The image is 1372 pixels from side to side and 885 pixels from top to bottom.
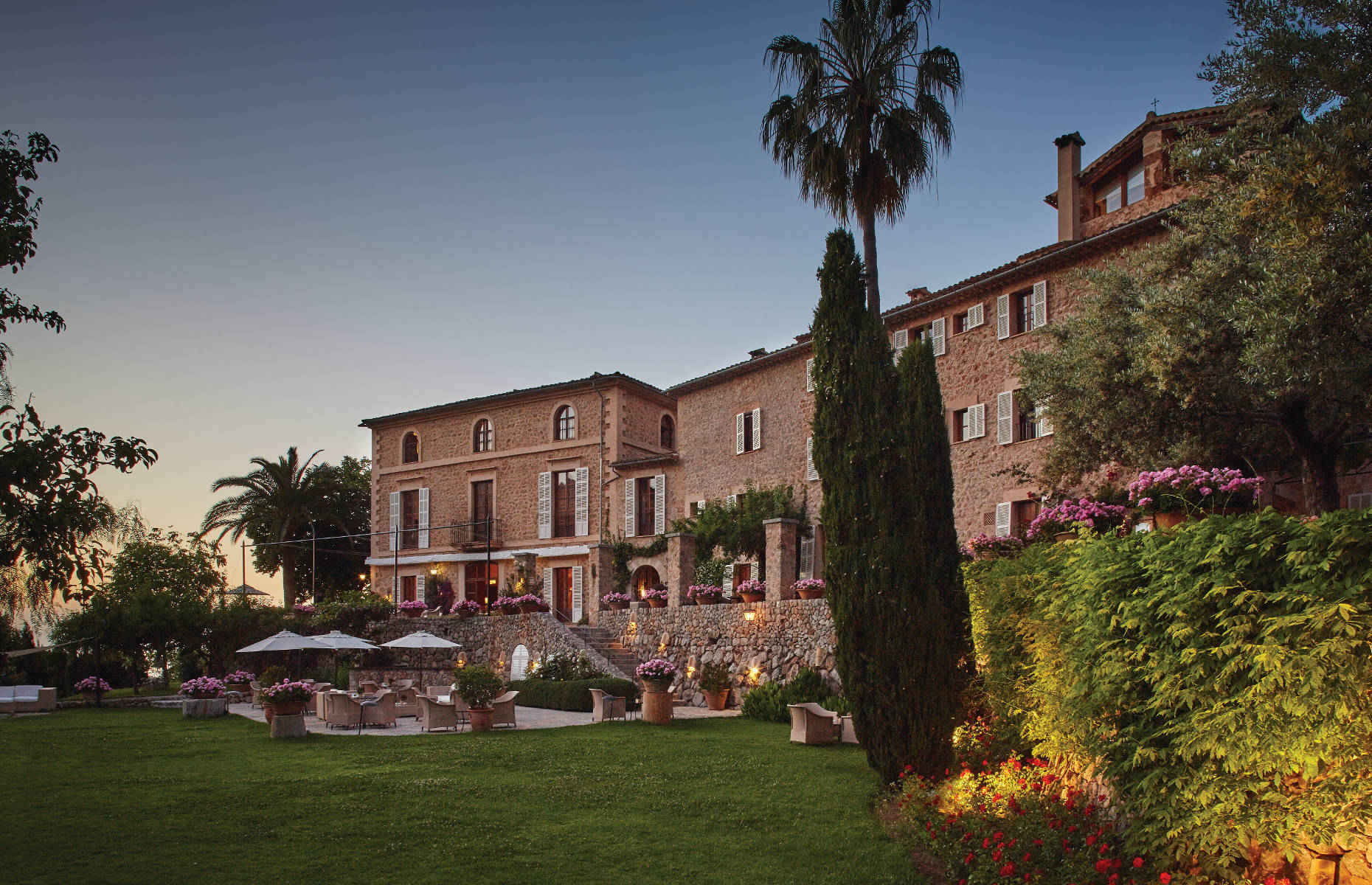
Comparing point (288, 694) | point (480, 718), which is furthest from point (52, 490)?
point (480, 718)

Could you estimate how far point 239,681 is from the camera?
23016 millimetres

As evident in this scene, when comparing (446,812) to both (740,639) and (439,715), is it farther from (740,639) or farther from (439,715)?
(740,639)

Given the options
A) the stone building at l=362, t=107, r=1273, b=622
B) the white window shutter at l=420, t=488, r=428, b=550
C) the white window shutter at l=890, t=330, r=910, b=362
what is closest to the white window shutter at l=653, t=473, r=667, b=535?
the stone building at l=362, t=107, r=1273, b=622

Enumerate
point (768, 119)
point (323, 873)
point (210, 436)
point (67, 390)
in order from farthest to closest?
point (210, 436) → point (768, 119) → point (67, 390) → point (323, 873)

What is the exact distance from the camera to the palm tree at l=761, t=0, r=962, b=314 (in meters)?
15.4

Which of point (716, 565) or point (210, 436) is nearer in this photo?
point (716, 565)

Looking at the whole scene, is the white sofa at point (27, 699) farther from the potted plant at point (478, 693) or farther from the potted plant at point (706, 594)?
the potted plant at point (706, 594)

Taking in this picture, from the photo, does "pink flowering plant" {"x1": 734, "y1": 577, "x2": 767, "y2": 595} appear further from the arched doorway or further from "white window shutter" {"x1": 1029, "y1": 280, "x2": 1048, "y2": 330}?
the arched doorway

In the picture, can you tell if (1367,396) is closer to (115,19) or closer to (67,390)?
(115,19)

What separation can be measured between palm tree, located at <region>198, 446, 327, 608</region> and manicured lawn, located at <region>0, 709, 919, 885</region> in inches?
895

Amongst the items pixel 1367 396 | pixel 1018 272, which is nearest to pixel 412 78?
pixel 1018 272

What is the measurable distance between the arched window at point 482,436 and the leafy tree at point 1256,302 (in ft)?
71.4

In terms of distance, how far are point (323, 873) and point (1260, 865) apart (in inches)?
233

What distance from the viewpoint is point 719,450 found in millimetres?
27031
